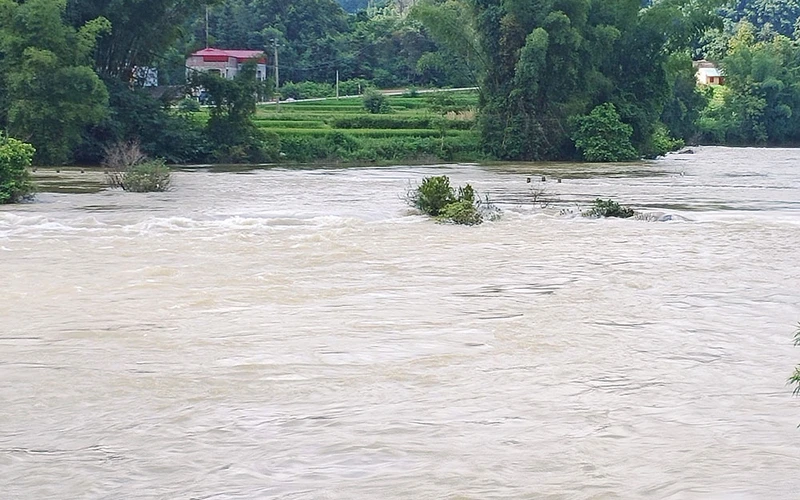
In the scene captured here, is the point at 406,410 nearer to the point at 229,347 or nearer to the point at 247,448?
the point at 247,448

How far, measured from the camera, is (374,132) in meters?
45.0

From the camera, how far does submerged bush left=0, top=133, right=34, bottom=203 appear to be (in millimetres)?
20578

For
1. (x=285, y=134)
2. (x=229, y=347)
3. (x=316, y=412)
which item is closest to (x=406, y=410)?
(x=316, y=412)

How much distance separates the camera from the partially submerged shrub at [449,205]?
18.9m

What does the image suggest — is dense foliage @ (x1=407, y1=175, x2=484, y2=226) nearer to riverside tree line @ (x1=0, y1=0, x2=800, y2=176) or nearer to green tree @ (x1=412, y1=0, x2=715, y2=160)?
riverside tree line @ (x1=0, y1=0, x2=800, y2=176)

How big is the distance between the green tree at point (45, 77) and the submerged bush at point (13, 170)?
404 inches

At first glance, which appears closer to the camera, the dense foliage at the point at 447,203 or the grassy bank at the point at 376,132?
the dense foliage at the point at 447,203

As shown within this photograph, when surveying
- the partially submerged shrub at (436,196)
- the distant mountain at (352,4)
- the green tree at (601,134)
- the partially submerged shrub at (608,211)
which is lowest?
the partially submerged shrub at (608,211)

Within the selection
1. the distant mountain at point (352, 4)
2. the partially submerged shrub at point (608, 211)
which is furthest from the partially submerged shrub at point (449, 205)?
the distant mountain at point (352, 4)

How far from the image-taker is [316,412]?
717cm

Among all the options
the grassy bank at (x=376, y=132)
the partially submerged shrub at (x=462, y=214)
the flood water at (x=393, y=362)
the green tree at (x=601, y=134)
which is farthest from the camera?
the green tree at (x=601, y=134)

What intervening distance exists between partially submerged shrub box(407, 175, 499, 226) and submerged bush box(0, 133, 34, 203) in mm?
7785

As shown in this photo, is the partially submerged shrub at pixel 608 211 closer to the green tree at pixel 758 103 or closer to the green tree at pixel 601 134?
the green tree at pixel 601 134

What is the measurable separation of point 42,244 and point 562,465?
439 inches
